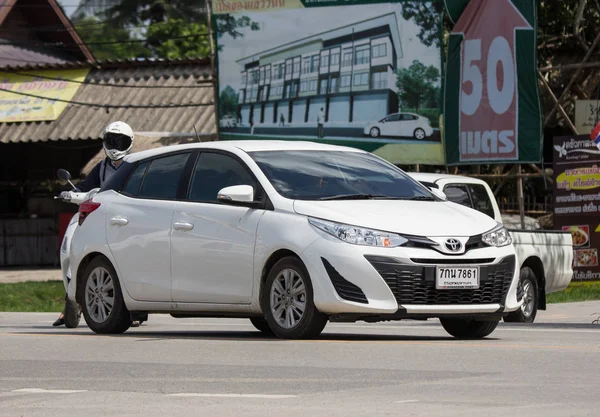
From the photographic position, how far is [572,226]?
25422 millimetres

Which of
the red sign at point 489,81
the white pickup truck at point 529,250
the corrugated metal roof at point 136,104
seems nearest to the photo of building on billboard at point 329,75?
the red sign at point 489,81

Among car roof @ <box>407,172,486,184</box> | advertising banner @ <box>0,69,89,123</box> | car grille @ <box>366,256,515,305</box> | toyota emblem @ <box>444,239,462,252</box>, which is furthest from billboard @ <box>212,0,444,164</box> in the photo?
toyota emblem @ <box>444,239,462,252</box>

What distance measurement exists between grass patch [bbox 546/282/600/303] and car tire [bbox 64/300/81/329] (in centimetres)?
877

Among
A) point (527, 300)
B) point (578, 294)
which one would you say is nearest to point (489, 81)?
point (578, 294)

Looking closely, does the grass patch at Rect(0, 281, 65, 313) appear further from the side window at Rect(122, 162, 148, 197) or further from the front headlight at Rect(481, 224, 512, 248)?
the front headlight at Rect(481, 224, 512, 248)

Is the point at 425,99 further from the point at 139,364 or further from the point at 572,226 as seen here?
the point at 139,364

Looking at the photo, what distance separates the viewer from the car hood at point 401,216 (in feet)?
35.6

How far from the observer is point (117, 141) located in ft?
49.0

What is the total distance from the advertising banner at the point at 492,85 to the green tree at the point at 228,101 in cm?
523

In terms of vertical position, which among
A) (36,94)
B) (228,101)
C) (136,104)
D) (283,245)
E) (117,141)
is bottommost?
(283,245)

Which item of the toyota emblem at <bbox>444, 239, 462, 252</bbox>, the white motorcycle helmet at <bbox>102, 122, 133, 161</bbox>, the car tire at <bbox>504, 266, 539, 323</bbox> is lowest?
the car tire at <bbox>504, 266, 539, 323</bbox>

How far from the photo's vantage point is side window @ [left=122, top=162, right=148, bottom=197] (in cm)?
1305

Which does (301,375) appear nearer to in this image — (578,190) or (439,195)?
(439,195)

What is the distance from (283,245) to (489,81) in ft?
61.7
